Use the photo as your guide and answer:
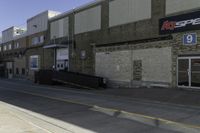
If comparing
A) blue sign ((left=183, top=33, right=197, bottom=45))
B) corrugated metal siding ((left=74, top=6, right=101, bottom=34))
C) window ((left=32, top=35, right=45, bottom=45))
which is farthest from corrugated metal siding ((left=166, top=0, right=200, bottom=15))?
window ((left=32, top=35, right=45, bottom=45))

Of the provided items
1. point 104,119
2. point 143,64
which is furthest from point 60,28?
point 104,119

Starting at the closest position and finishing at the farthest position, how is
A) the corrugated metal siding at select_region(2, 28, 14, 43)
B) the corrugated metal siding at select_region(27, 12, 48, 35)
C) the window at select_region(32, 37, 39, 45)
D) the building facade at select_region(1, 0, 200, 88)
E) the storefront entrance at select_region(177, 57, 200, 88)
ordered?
the storefront entrance at select_region(177, 57, 200, 88) < the building facade at select_region(1, 0, 200, 88) < the corrugated metal siding at select_region(27, 12, 48, 35) < the window at select_region(32, 37, 39, 45) < the corrugated metal siding at select_region(2, 28, 14, 43)

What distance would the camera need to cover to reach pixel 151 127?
30.8 ft

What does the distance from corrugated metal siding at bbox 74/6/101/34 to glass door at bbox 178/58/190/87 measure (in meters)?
12.0

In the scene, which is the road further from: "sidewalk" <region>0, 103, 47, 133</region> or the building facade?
the building facade

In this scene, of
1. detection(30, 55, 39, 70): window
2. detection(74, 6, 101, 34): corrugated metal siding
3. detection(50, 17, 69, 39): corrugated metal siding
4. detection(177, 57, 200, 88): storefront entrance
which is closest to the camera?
detection(177, 57, 200, 88): storefront entrance

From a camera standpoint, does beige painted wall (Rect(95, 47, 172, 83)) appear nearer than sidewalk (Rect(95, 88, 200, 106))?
No

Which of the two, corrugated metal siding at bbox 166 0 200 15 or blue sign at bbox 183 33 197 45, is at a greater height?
corrugated metal siding at bbox 166 0 200 15

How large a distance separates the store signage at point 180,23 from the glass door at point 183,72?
2.34 m

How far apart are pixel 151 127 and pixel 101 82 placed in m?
18.3

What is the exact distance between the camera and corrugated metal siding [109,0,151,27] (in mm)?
24984

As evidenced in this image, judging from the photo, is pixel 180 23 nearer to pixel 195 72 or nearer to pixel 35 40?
pixel 195 72

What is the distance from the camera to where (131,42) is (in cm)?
2647

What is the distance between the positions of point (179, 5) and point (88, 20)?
44.0 ft
